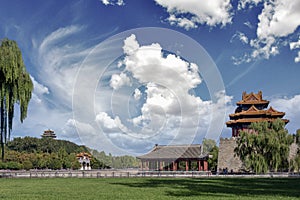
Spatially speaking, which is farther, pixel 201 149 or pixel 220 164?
pixel 201 149

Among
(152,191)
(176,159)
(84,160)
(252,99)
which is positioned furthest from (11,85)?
(84,160)

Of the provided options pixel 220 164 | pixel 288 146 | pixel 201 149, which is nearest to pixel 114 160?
pixel 288 146

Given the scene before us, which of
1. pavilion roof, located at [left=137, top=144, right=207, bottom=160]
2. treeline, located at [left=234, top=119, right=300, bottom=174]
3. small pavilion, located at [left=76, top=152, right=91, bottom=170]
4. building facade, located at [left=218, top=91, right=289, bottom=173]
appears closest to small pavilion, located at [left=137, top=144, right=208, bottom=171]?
pavilion roof, located at [left=137, top=144, right=207, bottom=160]

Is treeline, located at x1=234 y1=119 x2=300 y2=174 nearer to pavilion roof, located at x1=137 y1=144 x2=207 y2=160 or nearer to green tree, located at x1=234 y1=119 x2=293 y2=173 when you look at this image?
green tree, located at x1=234 y1=119 x2=293 y2=173

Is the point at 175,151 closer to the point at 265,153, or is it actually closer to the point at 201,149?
the point at 201,149

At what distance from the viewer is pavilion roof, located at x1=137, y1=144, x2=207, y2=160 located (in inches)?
1830

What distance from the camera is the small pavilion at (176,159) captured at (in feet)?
157

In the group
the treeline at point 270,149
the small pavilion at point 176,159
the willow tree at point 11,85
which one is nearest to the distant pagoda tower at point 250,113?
the small pavilion at point 176,159

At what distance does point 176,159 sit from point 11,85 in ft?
95.2

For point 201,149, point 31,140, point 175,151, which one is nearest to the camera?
point 175,151

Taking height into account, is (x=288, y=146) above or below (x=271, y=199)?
above

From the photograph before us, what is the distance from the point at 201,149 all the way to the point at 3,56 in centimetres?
3364

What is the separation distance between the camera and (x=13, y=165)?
64.8 meters

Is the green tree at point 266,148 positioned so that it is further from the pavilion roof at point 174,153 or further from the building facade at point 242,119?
the pavilion roof at point 174,153
